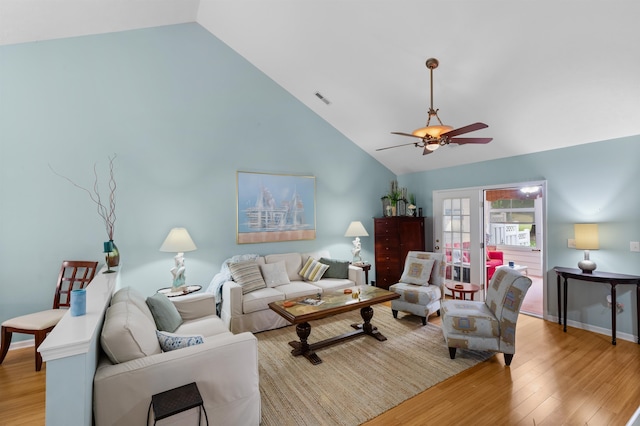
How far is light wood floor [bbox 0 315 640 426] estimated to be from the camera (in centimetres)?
205

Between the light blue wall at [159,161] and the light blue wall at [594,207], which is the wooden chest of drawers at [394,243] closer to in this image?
the light blue wall at [159,161]

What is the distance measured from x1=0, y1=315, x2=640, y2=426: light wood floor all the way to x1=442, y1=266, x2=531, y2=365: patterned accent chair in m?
0.22

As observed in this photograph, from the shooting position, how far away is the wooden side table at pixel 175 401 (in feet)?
4.63

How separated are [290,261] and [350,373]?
218 centimetres

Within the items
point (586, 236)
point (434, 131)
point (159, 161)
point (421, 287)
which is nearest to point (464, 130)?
point (434, 131)

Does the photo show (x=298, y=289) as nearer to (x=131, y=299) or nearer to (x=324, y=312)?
(x=324, y=312)

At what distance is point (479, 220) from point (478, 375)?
2.76 metres

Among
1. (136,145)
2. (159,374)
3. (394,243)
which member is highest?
(136,145)

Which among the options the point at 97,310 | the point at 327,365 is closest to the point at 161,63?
the point at 97,310

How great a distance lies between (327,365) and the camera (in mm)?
2773

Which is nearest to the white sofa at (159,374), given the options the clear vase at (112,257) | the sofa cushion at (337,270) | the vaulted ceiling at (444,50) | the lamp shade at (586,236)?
the clear vase at (112,257)

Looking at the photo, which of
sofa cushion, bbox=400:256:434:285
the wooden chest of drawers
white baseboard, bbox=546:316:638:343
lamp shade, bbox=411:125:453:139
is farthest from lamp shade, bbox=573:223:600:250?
lamp shade, bbox=411:125:453:139

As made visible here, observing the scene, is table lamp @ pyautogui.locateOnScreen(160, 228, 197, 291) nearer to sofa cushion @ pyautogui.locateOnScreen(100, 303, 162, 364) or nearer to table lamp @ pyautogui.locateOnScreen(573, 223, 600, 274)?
Result: sofa cushion @ pyautogui.locateOnScreen(100, 303, 162, 364)

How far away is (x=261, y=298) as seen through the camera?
11.7 ft
